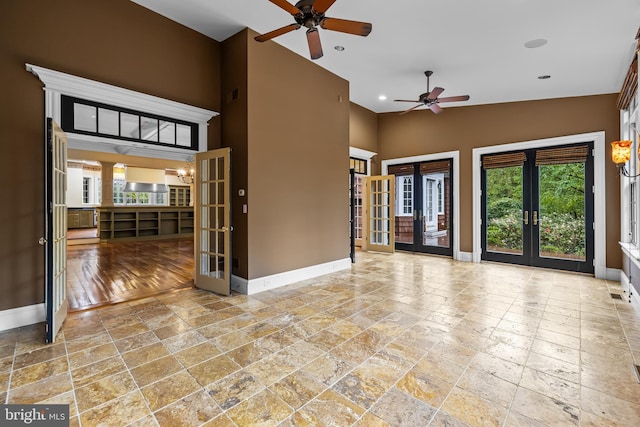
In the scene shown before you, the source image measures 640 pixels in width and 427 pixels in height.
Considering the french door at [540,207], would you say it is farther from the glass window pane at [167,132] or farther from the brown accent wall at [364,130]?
the glass window pane at [167,132]

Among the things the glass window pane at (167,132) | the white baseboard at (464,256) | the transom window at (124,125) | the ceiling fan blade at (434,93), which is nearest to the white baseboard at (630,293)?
the white baseboard at (464,256)

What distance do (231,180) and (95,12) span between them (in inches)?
99.3

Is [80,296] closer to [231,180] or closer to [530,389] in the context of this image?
[231,180]

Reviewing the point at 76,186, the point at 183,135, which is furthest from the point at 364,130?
the point at 76,186

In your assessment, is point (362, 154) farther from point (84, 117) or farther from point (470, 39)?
point (84, 117)

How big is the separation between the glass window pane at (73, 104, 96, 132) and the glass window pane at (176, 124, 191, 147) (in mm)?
1028

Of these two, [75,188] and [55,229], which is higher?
[75,188]

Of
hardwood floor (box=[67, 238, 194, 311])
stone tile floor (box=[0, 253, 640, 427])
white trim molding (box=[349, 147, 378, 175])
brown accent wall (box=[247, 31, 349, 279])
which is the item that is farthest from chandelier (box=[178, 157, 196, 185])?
stone tile floor (box=[0, 253, 640, 427])

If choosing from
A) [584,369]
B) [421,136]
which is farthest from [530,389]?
A: [421,136]

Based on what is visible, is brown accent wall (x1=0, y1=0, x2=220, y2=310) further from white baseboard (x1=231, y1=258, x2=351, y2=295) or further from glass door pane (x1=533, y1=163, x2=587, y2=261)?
glass door pane (x1=533, y1=163, x2=587, y2=261)

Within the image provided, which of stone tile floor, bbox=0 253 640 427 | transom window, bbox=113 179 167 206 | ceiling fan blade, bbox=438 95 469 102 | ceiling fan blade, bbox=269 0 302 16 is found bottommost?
stone tile floor, bbox=0 253 640 427

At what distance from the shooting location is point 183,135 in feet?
14.9

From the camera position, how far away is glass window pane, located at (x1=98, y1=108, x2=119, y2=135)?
373cm

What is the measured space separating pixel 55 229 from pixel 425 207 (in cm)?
706
